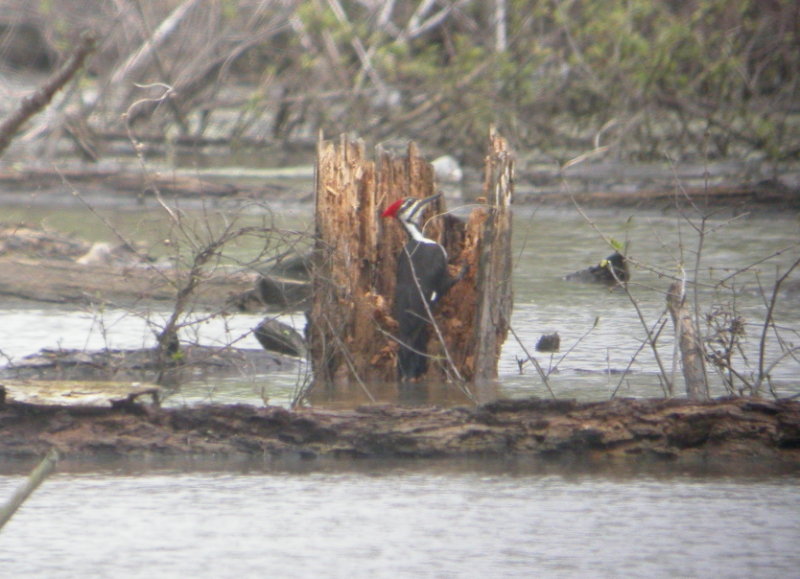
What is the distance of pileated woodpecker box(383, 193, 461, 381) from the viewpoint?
7.77 metres

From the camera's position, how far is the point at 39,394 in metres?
6.01

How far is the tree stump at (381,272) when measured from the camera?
7.80 m

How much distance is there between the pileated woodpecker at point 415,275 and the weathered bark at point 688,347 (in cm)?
141

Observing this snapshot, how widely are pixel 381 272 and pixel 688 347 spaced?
6.69 feet

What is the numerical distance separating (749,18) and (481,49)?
322cm

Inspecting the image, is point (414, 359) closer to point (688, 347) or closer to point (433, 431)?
Result: point (688, 347)

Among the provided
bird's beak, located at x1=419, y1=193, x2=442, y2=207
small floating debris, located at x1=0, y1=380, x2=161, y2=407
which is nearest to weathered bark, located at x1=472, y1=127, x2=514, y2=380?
bird's beak, located at x1=419, y1=193, x2=442, y2=207

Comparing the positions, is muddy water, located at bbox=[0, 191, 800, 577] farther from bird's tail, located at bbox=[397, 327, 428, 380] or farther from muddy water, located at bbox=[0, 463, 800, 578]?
bird's tail, located at bbox=[397, 327, 428, 380]

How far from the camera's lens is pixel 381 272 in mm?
8125

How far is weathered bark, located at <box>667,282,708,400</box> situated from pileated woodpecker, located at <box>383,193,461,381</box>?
141 centimetres

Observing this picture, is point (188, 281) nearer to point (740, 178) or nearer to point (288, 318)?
point (288, 318)

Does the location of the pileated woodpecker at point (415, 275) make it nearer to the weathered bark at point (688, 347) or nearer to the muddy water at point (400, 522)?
the weathered bark at point (688, 347)

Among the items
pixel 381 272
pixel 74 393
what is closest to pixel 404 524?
pixel 74 393

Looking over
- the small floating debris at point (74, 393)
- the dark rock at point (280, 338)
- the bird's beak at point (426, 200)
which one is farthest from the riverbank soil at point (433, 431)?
the dark rock at point (280, 338)
